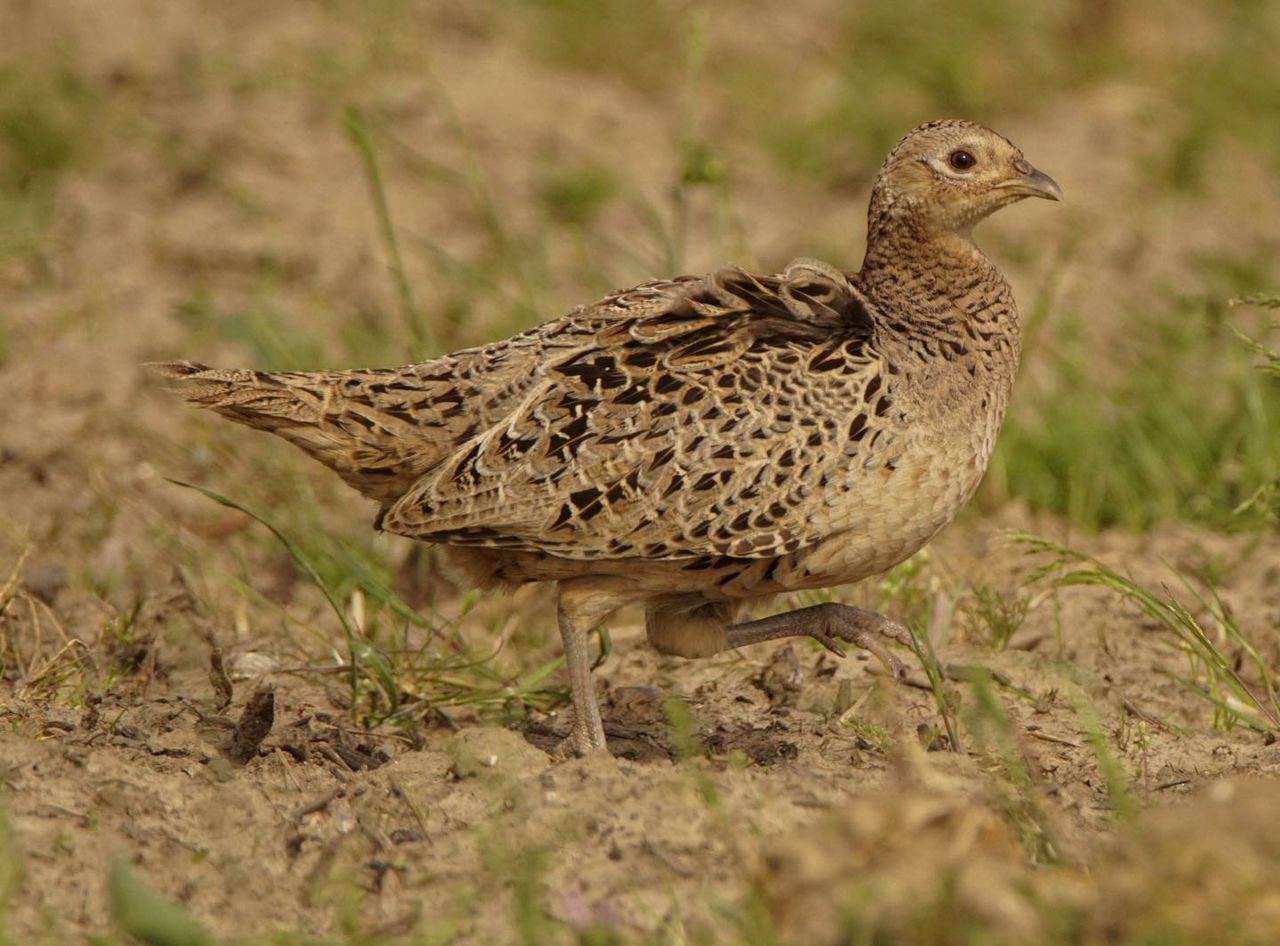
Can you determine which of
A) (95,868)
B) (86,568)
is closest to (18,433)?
(86,568)

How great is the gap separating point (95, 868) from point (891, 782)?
187cm

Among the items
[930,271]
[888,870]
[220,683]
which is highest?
[930,271]

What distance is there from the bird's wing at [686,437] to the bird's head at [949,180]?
1.32 ft

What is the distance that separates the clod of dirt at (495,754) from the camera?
4.86m

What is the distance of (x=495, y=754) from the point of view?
500 cm

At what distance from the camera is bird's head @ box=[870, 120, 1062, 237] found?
17.9ft

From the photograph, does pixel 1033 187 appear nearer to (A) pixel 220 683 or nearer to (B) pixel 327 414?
(B) pixel 327 414

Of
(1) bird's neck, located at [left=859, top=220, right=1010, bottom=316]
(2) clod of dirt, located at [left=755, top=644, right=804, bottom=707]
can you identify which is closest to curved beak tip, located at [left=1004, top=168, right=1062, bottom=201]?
(1) bird's neck, located at [left=859, top=220, right=1010, bottom=316]

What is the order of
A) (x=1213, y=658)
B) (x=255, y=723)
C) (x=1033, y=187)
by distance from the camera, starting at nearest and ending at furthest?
1. (x=255, y=723)
2. (x=1213, y=658)
3. (x=1033, y=187)

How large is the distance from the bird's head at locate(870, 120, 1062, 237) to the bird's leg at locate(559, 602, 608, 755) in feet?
4.85

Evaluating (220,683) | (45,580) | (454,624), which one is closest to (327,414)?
(220,683)

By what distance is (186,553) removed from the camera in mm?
6809

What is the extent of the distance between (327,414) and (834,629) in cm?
155

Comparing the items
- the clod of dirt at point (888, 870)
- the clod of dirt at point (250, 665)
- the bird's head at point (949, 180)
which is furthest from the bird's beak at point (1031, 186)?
the clod of dirt at point (250, 665)
